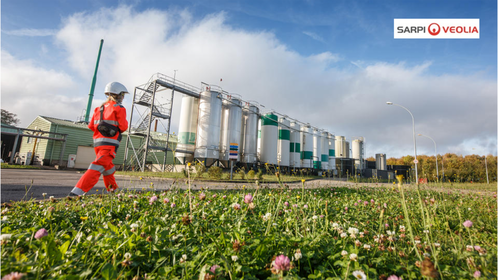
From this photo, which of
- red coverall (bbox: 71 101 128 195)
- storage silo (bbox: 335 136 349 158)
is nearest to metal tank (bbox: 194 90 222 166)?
red coverall (bbox: 71 101 128 195)

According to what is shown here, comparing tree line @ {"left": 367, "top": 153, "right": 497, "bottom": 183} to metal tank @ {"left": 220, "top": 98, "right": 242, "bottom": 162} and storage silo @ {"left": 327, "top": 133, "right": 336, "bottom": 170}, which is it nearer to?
storage silo @ {"left": 327, "top": 133, "right": 336, "bottom": 170}

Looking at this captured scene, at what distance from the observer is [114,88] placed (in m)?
4.53

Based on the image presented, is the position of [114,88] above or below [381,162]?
below

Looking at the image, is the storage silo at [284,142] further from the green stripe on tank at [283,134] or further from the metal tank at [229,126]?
the metal tank at [229,126]

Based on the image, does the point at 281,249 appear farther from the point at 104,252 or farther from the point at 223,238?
the point at 104,252

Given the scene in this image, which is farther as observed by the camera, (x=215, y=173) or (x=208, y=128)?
(x=208, y=128)

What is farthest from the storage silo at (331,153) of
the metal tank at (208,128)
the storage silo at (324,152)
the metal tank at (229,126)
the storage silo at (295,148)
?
the metal tank at (208,128)

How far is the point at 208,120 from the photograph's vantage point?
19.6m

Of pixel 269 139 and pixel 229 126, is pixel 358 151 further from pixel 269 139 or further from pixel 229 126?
pixel 229 126

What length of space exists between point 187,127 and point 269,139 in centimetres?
904

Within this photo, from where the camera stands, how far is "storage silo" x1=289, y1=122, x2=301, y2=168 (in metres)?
27.9

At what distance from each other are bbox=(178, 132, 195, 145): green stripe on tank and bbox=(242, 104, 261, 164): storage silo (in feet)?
18.5

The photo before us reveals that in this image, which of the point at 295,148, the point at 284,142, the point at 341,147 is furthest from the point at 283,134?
the point at 341,147

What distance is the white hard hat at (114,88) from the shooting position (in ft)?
14.7
